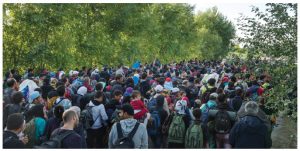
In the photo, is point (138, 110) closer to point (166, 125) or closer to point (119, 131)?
point (166, 125)

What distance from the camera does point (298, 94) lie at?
6.02 metres

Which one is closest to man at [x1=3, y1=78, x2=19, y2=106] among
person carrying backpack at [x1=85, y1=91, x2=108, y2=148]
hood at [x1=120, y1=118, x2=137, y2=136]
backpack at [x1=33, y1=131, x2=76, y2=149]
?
person carrying backpack at [x1=85, y1=91, x2=108, y2=148]

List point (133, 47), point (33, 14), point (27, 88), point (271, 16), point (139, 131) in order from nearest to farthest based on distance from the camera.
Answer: point (139, 131) < point (271, 16) < point (27, 88) < point (33, 14) < point (133, 47)

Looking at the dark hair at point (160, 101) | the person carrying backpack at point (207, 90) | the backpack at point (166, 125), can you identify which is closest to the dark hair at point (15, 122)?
the backpack at point (166, 125)

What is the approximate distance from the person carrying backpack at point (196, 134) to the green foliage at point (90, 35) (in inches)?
174

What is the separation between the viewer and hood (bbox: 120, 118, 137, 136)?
6.01m

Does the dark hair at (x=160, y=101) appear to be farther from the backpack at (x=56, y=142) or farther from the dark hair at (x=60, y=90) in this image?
the backpack at (x=56, y=142)

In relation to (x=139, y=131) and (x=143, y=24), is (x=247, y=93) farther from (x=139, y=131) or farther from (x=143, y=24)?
(x=143, y=24)

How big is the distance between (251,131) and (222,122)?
140 centimetres

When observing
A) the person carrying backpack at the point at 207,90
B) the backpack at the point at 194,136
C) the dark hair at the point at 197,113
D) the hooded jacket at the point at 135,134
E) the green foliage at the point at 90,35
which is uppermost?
the green foliage at the point at 90,35

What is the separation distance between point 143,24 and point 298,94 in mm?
24946

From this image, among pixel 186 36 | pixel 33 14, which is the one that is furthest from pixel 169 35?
pixel 33 14

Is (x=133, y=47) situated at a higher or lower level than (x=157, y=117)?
higher

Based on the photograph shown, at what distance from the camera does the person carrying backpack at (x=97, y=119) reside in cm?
838
